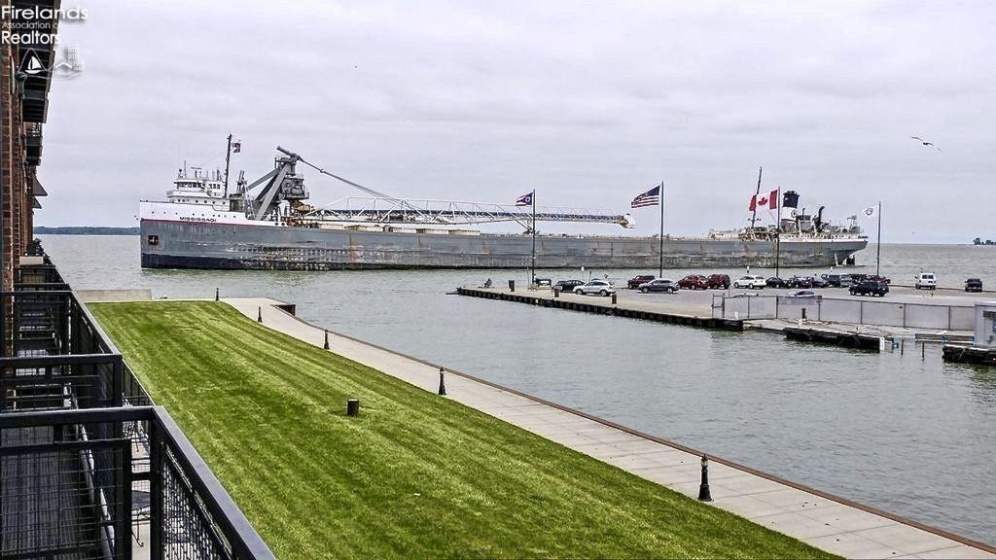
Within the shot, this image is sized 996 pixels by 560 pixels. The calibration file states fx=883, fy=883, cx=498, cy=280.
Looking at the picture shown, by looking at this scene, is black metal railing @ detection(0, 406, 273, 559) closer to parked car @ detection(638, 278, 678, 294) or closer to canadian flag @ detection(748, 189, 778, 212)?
parked car @ detection(638, 278, 678, 294)

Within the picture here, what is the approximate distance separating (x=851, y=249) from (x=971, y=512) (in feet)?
553

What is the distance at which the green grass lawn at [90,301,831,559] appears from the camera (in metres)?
12.4

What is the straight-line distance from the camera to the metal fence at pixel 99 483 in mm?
3723

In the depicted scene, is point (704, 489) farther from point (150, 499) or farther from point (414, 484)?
point (150, 499)

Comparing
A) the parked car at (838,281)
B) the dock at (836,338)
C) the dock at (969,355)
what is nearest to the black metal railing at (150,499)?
the dock at (969,355)

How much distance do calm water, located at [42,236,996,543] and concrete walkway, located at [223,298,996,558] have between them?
2.23 meters

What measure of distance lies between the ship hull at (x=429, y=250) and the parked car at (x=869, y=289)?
91.3ft

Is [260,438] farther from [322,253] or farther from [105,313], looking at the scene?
[322,253]

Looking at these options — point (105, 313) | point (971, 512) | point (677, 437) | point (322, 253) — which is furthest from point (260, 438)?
point (322, 253)

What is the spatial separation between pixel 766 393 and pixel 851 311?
2473 cm

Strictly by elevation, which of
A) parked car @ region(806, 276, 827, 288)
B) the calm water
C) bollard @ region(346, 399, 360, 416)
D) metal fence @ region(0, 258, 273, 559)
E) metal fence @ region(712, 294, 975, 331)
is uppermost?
metal fence @ region(0, 258, 273, 559)

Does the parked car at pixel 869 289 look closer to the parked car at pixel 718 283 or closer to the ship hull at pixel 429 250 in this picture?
the parked car at pixel 718 283

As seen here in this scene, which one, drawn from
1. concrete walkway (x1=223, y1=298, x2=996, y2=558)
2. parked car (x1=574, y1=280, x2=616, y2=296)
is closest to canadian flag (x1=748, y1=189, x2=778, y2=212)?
parked car (x1=574, y1=280, x2=616, y2=296)

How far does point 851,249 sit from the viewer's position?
173m
